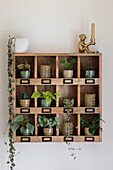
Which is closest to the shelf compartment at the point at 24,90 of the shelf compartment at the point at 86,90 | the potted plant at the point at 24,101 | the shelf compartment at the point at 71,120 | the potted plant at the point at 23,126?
the potted plant at the point at 24,101

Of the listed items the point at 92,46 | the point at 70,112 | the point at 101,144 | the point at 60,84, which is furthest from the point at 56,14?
the point at 101,144

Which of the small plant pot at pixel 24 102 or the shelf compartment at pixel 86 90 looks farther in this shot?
the shelf compartment at pixel 86 90

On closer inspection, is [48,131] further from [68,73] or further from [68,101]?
[68,73]

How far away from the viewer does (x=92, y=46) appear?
7.47 feet

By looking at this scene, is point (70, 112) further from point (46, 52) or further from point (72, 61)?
point (46, 52)

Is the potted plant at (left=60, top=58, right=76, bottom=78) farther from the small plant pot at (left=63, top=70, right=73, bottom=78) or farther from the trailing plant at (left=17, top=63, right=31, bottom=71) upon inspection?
the trailing plant at (left=17, top=63, right=31, bottom=71)

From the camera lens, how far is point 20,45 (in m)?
2.12

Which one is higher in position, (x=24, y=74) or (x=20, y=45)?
(x=20, y=45)

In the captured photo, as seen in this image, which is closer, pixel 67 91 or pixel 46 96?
pixel 46 96

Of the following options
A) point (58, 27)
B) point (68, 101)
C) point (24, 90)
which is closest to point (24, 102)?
point (24, 90)

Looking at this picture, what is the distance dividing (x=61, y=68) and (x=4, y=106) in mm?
655

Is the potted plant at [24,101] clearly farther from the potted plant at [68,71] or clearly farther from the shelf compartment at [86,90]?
the shelf compartment at [86,90]

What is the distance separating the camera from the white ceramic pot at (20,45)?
2.12 metres

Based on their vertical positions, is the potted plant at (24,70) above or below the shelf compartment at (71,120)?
above
